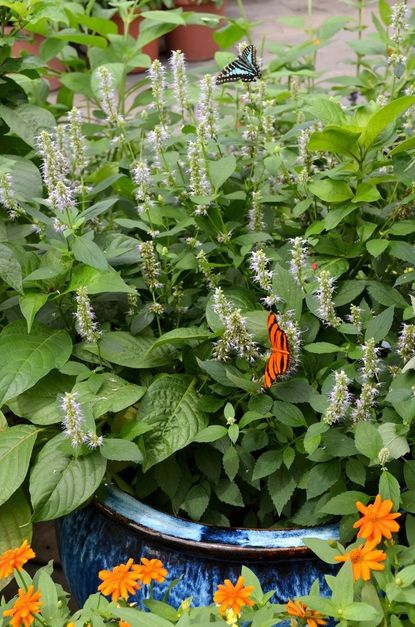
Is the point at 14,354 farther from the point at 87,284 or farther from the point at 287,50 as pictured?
the point at 287,50

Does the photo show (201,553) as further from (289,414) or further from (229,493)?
(289,414)

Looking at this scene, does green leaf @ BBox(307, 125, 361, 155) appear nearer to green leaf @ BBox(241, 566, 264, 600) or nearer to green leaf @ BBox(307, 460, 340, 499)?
green leaf @ BBox(307, 460, 340, 499)

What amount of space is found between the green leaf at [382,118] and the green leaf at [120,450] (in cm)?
62

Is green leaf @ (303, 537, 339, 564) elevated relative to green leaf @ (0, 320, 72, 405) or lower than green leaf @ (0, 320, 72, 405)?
lower

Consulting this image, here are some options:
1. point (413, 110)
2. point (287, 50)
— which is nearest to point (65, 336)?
point (413, 110)

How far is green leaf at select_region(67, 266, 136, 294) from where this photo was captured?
1472 mm

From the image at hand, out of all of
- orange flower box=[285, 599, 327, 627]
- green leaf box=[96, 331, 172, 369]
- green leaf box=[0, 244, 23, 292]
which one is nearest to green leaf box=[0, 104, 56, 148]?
green leaf box=[0, 244, 23, 292]

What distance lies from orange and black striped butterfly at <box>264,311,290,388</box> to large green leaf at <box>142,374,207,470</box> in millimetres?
198

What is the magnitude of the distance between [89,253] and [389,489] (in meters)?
0.59

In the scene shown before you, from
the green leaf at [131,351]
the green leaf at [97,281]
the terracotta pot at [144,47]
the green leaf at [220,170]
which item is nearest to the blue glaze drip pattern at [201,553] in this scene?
the green leaf at [131,351]

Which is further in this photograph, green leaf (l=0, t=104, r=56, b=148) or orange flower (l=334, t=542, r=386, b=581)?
green leaf (l=0, t=104, r=56, b=148)

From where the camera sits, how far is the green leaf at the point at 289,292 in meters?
1.44

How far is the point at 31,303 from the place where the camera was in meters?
1.53

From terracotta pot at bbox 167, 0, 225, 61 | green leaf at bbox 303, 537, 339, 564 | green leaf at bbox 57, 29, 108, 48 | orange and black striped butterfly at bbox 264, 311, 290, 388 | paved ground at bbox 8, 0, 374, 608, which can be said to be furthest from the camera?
terracotta pot at bbox 167, 0, 225, 61
